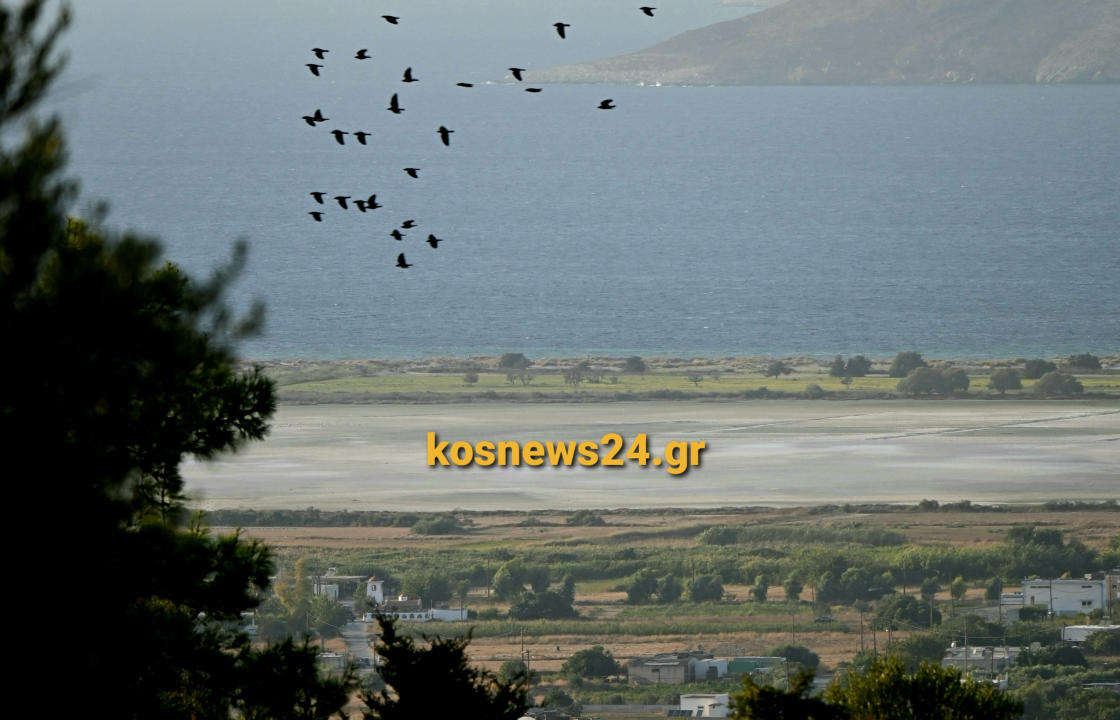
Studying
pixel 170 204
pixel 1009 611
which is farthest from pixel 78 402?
pixel 170 204

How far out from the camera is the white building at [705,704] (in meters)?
31.4

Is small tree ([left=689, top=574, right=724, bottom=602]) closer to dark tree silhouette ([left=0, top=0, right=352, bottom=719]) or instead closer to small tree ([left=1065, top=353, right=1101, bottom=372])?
dark tree silhouette ([left=0, top=0, right=352, bottom=719])

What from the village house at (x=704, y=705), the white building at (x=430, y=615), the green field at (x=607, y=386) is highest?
the green field at (x=607, y=386)

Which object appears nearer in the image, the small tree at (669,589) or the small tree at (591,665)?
the small tree at (591,665)

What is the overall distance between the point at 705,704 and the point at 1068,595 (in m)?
11.4

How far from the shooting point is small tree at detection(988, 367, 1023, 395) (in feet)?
→ 234

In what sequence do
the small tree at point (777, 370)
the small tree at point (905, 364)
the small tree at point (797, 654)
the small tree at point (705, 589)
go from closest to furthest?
1. the small tree at point (797, 654)
2. the small tree at point (705, 589)
3. the small tree at point (905, 364)
4. the small tree at point (777, 370)

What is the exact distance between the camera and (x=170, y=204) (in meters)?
159

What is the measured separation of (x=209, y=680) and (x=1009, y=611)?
2656 centimetres

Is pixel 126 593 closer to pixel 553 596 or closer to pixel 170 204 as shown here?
pixel 553 596

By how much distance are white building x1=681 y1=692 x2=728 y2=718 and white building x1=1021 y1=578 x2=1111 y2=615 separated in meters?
10.1

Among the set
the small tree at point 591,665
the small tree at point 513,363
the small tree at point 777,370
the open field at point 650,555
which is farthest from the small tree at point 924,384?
the small tree at point 591,665

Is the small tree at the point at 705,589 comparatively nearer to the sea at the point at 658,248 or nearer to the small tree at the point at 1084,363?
the sea at the point at 658,248

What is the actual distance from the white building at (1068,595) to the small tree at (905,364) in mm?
35310
